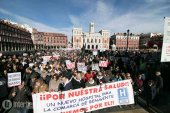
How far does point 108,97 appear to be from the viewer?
22.6 feet

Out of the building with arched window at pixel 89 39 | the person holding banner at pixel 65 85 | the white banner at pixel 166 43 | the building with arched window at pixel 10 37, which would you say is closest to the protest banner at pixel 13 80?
the person holding banner at pixel 65 85

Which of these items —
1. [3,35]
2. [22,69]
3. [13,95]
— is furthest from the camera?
[3,35]

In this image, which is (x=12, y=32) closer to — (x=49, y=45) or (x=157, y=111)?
(x=49, y=45)

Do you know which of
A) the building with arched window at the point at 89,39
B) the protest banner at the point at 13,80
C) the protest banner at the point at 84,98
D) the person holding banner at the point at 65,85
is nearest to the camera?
the protest banner at the point at 84,98

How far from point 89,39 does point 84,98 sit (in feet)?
485

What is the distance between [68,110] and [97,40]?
15030cm

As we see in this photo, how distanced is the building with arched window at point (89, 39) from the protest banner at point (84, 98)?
470ft

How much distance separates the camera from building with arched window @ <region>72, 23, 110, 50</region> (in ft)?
499

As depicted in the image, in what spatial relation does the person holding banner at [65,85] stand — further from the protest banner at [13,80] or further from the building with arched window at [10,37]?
the building with arched window at [10,37]

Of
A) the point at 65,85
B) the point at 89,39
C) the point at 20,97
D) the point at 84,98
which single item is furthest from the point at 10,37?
the point at 89,39

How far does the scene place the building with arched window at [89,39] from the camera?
152000mm

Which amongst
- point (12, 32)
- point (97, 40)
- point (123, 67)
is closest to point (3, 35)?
point (12, 32)

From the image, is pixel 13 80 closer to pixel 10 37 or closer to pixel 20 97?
pixel 20 97

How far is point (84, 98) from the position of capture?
6.59 meters
